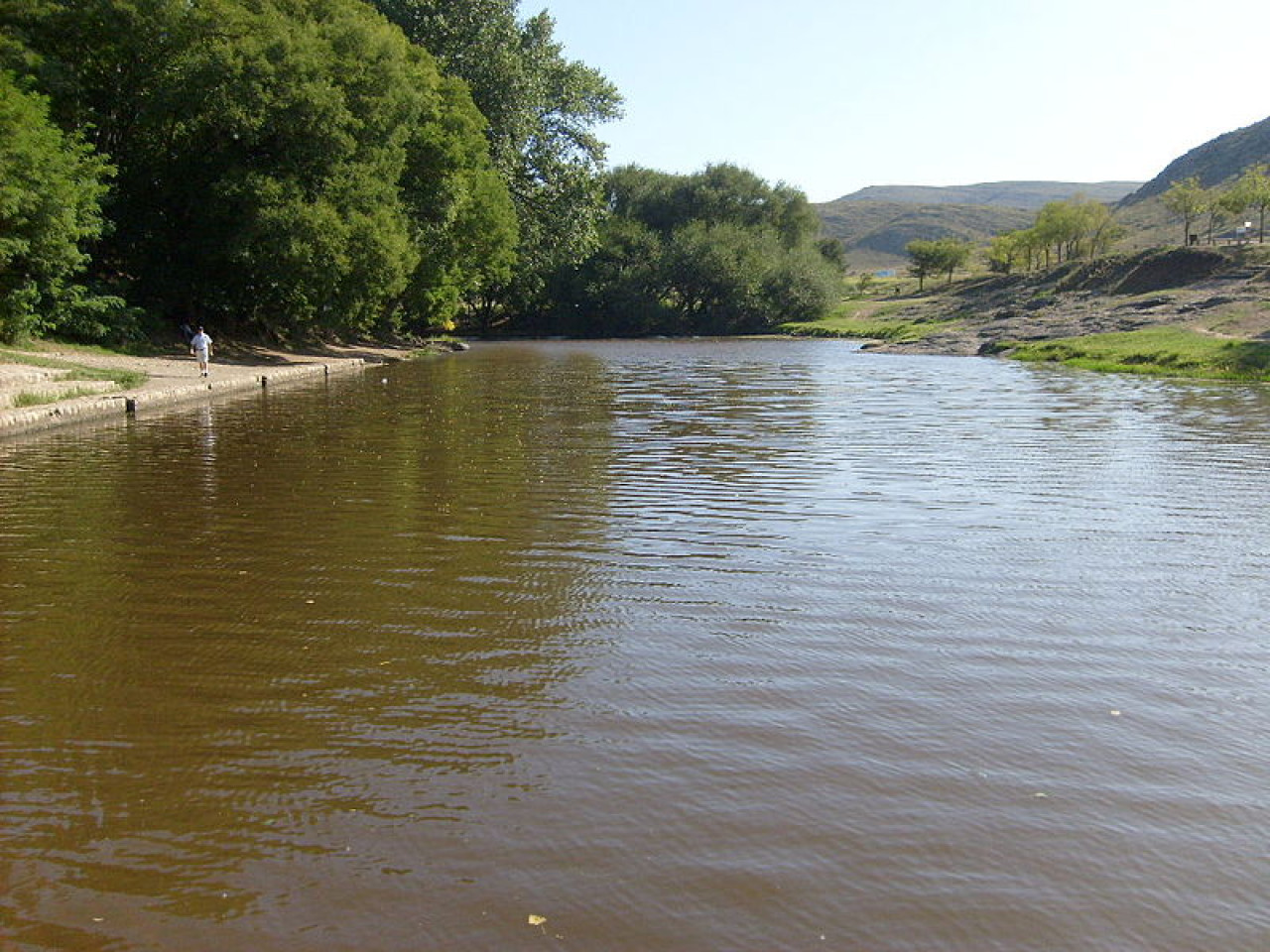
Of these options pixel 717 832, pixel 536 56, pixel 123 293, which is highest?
pixel 536 56

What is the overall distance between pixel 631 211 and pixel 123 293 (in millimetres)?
59571

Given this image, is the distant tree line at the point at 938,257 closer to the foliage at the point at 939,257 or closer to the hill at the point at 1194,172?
the foliage at the point at 939,257

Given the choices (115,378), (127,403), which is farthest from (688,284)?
(127,403)

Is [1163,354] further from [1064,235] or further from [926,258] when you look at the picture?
[926,258]

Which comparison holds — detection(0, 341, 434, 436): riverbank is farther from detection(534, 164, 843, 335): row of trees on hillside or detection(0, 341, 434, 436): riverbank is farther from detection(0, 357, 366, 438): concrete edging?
detection(534, 164, 843, 335): row of trees on hillside

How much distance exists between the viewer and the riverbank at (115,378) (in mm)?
19969

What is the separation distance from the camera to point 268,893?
418 cm

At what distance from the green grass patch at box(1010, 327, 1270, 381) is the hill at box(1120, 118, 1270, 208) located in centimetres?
13420

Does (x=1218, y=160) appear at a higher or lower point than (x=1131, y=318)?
higher

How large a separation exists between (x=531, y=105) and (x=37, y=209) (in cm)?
3186

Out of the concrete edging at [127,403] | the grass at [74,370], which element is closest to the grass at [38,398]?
the concrete edging at [127,403]

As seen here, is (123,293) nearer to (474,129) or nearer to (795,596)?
(474,129)

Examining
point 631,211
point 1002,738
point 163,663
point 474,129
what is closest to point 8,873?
point 163,663

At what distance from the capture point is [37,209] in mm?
27188
